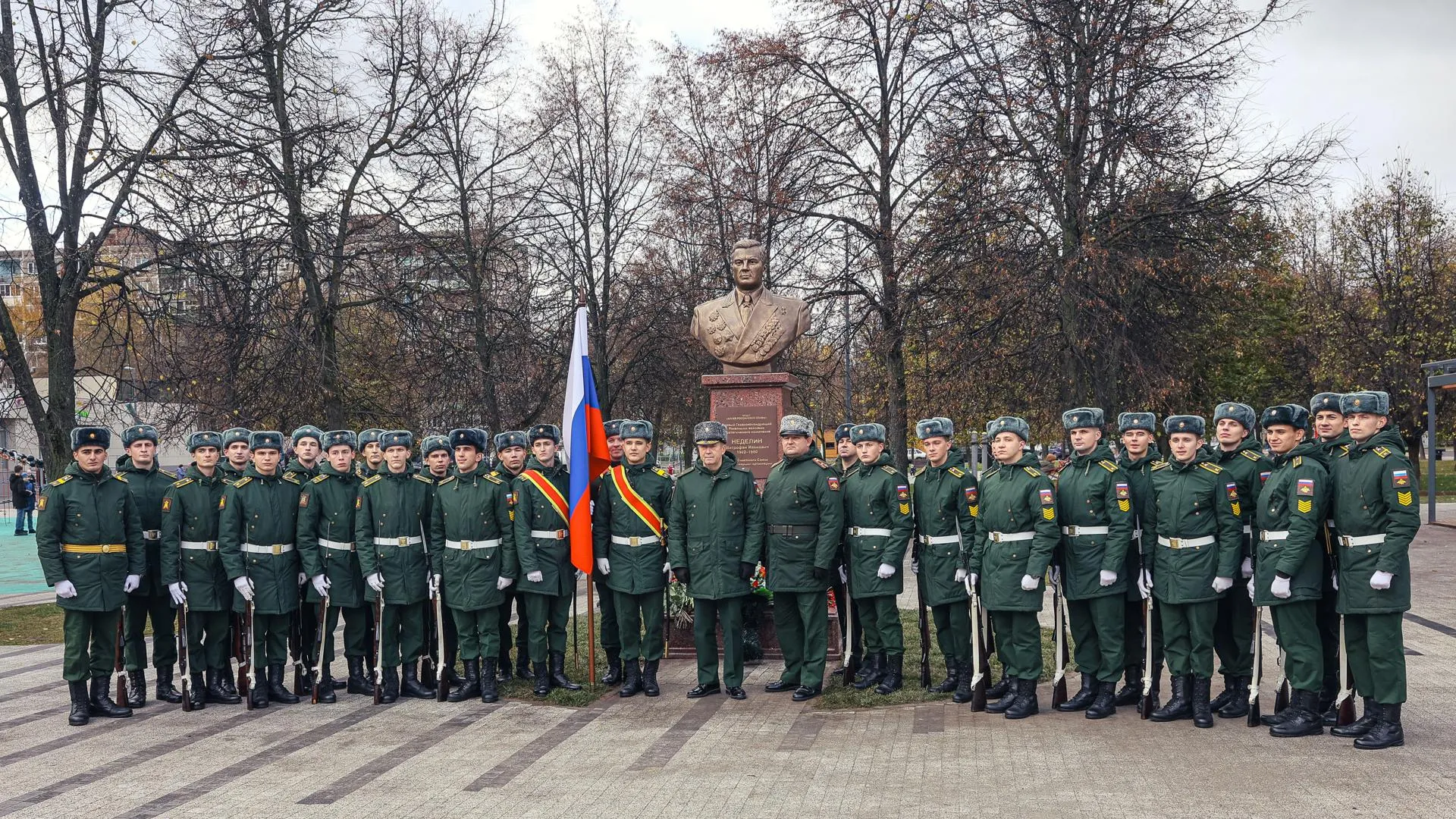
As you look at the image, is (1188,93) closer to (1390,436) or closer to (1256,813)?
(1390,436)

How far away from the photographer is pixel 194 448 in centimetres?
909

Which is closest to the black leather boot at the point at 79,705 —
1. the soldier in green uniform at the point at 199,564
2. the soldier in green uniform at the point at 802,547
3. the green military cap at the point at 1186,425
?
the soldier in green uniform at the point at 199,564

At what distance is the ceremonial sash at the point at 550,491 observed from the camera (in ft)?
30.6

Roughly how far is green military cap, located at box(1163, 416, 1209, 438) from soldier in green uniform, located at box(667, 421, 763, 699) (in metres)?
2.87

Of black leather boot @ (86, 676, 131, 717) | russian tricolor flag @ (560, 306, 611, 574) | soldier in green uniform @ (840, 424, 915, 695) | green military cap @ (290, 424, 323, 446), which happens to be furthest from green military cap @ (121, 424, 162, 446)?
soldier in green uniform @ (840, 424, 915, 695)

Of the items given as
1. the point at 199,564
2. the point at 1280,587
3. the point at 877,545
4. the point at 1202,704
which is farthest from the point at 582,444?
the point at 1280,587

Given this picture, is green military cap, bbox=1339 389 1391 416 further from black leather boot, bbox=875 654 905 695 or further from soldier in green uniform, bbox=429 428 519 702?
soldier in green uniform, bbox=429 428 519 702

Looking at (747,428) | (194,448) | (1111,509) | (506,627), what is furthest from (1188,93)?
(194,448)

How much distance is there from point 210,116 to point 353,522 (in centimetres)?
Answer: 571

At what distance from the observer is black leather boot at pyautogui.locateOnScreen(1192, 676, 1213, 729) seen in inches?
302

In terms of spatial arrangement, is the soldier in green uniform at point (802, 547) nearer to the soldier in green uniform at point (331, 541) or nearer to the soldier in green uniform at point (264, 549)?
the soldier in green uniform at point (331, 541)

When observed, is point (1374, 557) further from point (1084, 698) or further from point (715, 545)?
point (715, 545)

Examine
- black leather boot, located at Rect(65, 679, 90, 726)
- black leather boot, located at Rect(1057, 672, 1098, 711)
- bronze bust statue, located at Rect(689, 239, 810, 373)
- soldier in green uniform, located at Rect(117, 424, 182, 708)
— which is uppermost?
bronze bust statue, located at Rect(689, 239, 810, 373)

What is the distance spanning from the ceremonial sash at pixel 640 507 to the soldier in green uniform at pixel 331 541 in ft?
6.50
